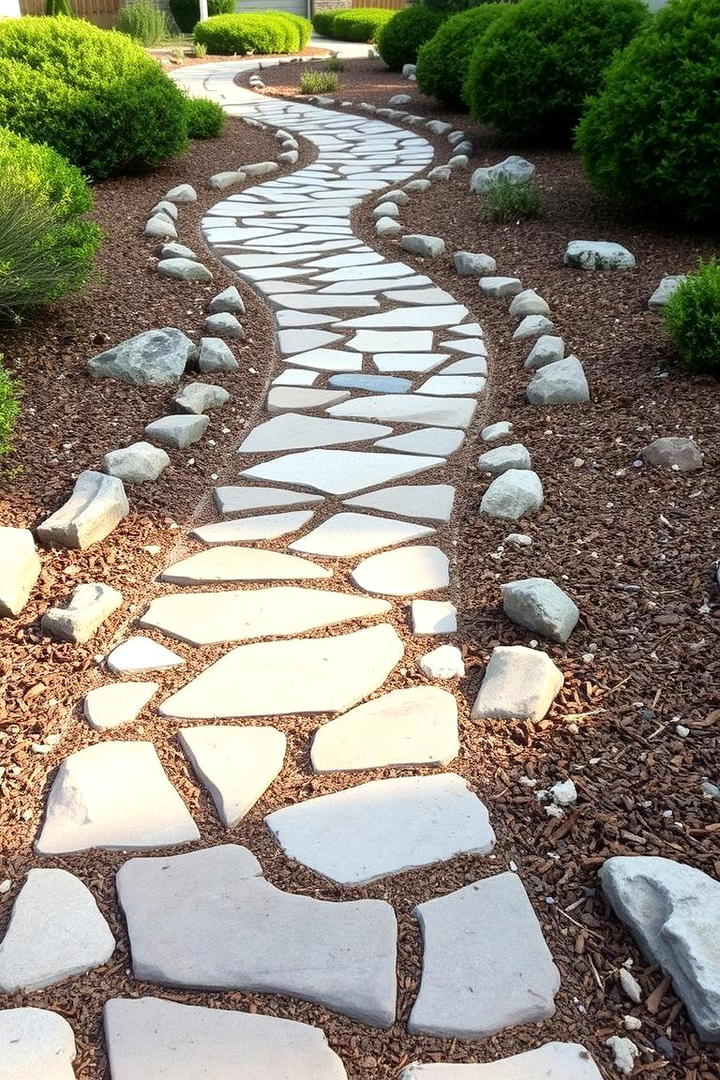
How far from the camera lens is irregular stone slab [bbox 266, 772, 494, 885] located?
1940 millimetres

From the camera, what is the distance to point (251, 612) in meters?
2.78

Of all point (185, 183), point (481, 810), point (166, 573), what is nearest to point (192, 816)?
point (481, 810)

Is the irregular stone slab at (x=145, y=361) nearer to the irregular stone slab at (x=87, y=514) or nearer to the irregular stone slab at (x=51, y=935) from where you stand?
the irregular stone slab at (x=87, y=514)

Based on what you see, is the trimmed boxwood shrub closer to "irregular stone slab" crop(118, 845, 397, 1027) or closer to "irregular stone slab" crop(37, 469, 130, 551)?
"irregular stone slab" crop(37, 469, 130, 551)

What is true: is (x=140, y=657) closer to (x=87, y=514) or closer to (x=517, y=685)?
(x=87, y=514)

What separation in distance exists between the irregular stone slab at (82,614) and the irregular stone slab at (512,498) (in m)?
1.28

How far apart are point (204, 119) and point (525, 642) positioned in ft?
28.5

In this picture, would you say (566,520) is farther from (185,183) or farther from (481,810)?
(185,183)

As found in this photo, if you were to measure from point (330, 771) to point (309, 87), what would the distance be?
13800 millimetres

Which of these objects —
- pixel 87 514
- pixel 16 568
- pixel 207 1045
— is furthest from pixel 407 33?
pixel 207 1045

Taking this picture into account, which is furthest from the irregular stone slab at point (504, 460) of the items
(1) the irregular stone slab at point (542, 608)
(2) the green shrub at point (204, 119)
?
(2) the green shrub at point (204, 119)

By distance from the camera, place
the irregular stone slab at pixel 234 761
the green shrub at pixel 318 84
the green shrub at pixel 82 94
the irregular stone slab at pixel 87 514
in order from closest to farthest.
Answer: the irregular stone slab at pixel 234 761, the irregular stone slab at pixel 87 514, the green shrub at pixel 82 94, the green shrub at pixel 318 84

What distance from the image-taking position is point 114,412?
12.9 ft

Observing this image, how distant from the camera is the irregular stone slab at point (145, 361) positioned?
13.8ft
